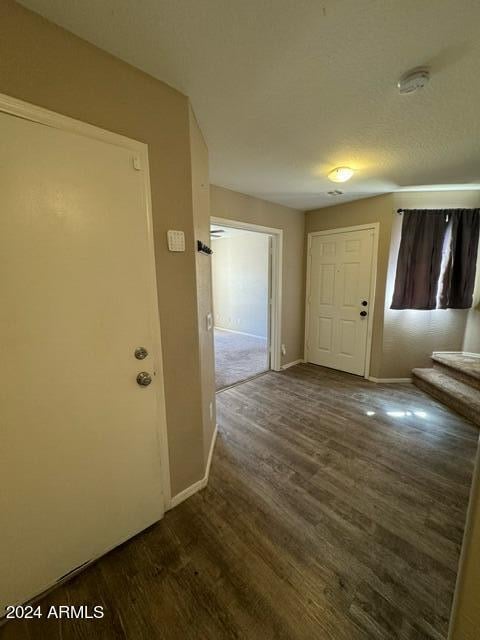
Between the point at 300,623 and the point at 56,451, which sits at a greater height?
the point at 56,451

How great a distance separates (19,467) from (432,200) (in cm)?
424

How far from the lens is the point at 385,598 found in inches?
41.3

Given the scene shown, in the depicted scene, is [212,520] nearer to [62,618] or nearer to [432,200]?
[62,618]

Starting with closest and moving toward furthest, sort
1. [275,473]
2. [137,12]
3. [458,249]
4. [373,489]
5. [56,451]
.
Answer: [137,12] < [56,451] < [373,489] < [275,473] < [458,249]

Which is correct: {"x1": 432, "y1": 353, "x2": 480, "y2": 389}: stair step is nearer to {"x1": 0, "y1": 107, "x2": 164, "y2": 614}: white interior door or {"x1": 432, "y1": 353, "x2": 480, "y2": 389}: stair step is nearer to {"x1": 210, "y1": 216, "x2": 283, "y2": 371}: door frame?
{"x1": 210, "y1": 216, "x2": 283, "y2": 371}: door frame

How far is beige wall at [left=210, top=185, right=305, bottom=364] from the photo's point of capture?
277 cm

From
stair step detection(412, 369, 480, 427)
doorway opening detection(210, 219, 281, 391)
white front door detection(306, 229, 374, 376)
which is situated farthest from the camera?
doorway opening detection(210, 219, 281, 391)

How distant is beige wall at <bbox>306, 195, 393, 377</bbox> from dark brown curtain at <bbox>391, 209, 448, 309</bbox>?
16 cm

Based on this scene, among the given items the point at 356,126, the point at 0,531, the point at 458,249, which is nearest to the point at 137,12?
the point at 356,126

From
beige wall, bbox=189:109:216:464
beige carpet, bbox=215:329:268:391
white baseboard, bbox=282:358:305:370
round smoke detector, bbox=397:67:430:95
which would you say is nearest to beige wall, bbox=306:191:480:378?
white baseboard, bbox=282:358:305:370

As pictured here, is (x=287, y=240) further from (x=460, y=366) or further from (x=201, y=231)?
(x=460, y=366)

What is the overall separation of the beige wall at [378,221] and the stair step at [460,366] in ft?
2.31

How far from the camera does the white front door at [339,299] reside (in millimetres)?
3217

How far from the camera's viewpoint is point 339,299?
3.48m
